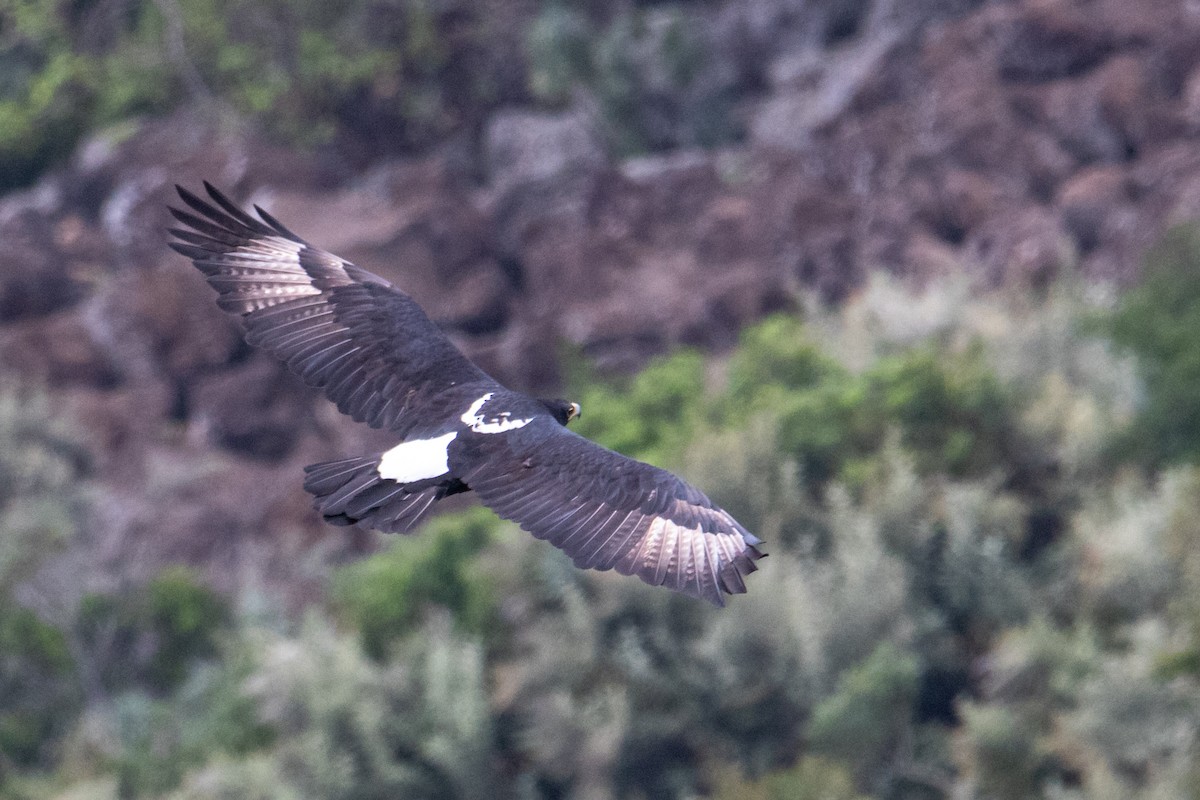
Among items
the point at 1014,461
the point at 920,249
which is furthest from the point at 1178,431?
the point at 920,249

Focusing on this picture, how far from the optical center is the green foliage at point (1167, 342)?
79.0 ft

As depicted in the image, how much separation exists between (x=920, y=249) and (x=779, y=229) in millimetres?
2477

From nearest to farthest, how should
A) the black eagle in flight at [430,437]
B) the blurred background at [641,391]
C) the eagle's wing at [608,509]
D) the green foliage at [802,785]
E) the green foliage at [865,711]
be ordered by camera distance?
the eagle's wing at [608,509] < the black eagle in flight at [430,437] < the green foliage at [802,785] < the green foliage at [865,711] < the blurred background at [641,391]

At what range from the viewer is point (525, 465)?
29.3ft

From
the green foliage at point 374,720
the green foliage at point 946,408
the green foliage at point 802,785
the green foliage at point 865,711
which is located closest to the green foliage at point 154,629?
the green foliage at point 374,720

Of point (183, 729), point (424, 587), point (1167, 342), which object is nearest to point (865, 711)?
point (424, 587)

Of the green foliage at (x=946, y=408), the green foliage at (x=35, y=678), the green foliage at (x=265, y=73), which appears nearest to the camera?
the green foliage at (x=946, y=408)

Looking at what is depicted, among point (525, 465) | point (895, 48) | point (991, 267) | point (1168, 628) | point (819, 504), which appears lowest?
point (525, 465)

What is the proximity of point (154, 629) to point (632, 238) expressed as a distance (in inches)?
411

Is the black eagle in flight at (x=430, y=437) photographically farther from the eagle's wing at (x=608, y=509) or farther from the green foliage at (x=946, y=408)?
the green foliage at (x=946, y=408)

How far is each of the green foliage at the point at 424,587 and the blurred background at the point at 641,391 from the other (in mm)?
62

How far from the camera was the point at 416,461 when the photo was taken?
8961 millimetres

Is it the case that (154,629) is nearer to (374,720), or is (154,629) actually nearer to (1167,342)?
(374,720)

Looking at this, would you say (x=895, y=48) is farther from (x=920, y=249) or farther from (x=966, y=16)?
(x=920, y=249)
